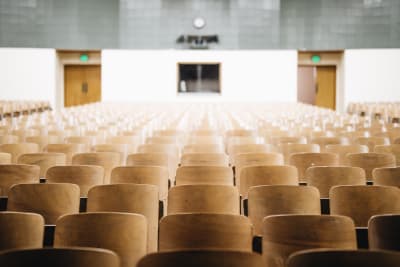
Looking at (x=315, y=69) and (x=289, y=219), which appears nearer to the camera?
Answer: (x=289, y=219)

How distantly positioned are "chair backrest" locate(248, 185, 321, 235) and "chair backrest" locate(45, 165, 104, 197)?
1.37 meters

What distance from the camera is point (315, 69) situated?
2247cm

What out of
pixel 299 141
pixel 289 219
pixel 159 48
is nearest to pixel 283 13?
pixel 159 48

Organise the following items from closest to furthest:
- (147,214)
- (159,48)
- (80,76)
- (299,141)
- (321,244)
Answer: (321,244) → (147,214) → (299,141) → (159,48) → (80,76)

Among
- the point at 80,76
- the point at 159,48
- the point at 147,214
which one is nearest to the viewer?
the point at 147,214

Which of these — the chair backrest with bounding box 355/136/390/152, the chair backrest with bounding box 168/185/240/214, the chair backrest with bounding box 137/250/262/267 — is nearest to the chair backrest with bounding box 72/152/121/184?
the chair backrest with bounding box 168/185/240/214

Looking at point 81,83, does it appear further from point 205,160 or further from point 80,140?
point 205,160

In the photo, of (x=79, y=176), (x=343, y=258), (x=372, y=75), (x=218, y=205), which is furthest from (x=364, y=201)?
(x=372, y=75)

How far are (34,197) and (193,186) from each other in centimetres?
99

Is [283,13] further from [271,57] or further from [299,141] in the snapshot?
[299,141]

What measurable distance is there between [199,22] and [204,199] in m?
17.2

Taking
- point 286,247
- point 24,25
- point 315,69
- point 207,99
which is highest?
point 24,25

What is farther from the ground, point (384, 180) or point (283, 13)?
point (283, 13)

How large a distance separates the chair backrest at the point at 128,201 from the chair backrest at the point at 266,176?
3.14ft
